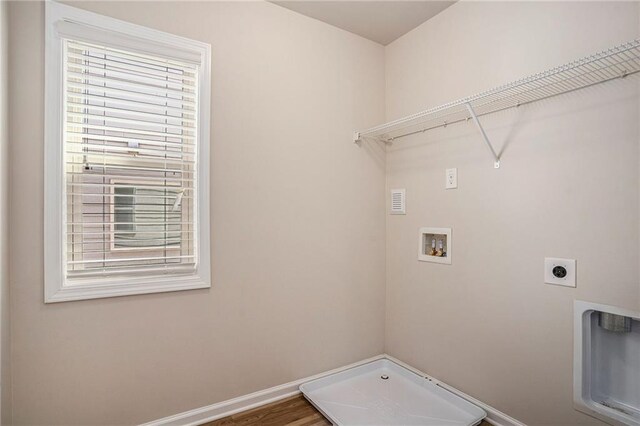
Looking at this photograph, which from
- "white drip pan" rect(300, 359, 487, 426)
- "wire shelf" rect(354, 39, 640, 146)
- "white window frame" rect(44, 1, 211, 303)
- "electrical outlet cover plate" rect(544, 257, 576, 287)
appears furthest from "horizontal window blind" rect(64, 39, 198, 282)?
"electrical outlet cover plate" rect(544, 257, 576, 287)

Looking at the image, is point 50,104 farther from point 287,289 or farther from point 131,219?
point 287,289

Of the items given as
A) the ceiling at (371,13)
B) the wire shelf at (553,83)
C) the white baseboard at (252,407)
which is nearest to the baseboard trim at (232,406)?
the white baseboard at (252,407)

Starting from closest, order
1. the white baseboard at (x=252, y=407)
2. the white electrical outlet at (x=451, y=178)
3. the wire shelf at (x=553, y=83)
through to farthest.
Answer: the wire shelf at (x=553, y=83)
the white baseboard at (x=252, y=407)
the white electrical outlet at (x=451, y=178)

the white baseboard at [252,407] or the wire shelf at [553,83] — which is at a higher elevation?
the wire shelf at [553,83]

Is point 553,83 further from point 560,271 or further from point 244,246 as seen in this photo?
point 244,246

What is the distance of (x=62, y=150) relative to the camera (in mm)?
1513

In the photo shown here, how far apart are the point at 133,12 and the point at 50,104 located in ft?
1.91

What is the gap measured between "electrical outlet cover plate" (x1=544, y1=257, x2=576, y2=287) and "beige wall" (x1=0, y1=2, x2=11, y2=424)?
7.41 ft

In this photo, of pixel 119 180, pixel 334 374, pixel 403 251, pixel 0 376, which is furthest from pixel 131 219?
pixel 403 251

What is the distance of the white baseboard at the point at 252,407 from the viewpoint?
5.75 ft

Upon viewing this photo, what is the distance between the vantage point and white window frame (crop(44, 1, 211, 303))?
4.87 feet

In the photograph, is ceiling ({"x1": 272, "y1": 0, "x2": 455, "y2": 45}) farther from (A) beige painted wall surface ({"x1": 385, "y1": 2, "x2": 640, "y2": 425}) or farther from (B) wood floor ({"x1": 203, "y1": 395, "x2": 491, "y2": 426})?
(B) wood floor ({"x1": 203, "y1": 395, "x2": 491, "y2": 426})

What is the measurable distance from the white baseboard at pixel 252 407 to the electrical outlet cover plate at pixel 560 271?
0.74m

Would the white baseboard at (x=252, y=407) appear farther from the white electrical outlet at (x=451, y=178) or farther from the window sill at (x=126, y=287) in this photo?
the white electrical outlet at (x=451, y=178)
